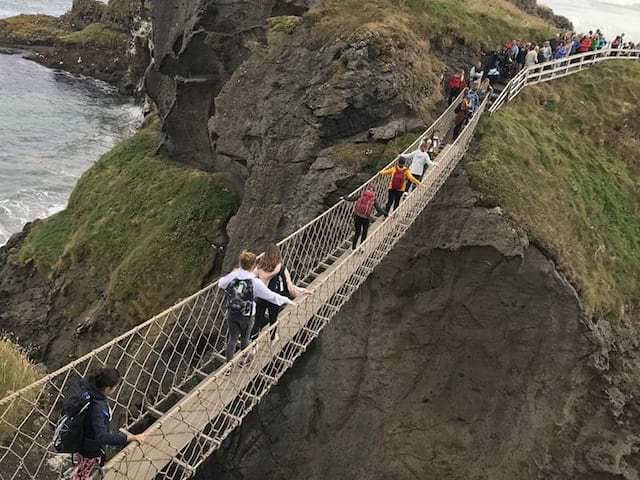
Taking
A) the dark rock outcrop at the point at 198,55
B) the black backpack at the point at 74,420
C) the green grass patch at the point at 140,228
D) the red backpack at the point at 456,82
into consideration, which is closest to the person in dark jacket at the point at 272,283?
the black backpack at the point at 74,420

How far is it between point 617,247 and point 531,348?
393 cm

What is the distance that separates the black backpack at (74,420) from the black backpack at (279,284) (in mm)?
2762

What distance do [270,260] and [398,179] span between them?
387 cm

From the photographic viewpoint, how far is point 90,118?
38688mm

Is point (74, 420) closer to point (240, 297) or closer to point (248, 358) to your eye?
point (240, 297)

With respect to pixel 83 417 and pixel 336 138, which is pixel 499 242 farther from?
pixel 83 417

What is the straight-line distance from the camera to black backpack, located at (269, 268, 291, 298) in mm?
6906

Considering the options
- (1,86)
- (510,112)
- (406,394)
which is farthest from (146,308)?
(1,86)

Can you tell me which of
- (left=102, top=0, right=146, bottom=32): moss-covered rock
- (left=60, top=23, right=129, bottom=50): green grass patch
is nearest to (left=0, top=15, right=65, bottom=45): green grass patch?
(left=60, top=23, right=129, bottom=50): green grass patch

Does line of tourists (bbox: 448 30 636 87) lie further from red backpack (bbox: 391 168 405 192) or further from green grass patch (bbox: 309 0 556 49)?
red backpack (bbox: 391 168 405 192)

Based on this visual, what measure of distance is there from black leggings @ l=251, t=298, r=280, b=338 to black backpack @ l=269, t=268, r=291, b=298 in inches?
7.0

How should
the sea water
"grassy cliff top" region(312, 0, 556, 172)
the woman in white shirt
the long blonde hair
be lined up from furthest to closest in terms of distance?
1. the sea water
2. "grassy cliff top" region(312, 0, 556, 172)
3. the woman in white shirt
4. the long blonde hair

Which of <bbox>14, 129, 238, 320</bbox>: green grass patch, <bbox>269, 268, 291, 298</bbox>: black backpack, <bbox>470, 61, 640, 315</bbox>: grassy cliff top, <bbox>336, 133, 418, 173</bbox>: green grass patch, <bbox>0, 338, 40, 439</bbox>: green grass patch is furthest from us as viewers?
<bbox>14, 129, 238, 320</bbox>: green grass patch

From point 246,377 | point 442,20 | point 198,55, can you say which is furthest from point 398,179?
point 198,55
